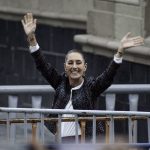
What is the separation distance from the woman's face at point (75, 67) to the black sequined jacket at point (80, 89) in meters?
0.06

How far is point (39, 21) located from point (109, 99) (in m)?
6.35

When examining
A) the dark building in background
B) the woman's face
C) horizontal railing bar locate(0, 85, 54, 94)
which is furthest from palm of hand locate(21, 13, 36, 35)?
the dark building in background

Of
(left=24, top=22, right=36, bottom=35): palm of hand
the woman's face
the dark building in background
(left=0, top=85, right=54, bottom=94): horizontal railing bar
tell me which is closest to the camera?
the woman's face

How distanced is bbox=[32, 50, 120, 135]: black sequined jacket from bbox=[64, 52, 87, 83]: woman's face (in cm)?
6

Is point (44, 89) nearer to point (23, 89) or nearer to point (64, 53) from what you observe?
point (23, 89)

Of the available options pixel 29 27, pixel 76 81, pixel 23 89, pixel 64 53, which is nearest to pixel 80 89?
pixel 76 81

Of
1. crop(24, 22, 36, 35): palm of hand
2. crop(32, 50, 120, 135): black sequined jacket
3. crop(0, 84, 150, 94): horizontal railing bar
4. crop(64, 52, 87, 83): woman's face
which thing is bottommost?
crop(32, 50, 120, 135): black sequined jacket

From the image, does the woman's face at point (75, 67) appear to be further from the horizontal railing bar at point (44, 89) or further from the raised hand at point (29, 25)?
the horizontal railing bar at point (44, 89)

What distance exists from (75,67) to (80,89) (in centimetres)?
17

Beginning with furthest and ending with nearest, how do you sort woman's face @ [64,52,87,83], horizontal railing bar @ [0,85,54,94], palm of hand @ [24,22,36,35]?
horizontal railing bar @ [0,85,54,94]
palm of hand @ [24,22,36,35]
woman's face @ [64,52,87,83]

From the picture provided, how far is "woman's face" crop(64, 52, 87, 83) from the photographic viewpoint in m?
7.94

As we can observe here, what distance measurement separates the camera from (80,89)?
7.89m

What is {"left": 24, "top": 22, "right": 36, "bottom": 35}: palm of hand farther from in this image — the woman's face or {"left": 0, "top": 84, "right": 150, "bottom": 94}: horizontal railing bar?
{"left": 0, "top": 84, "right": 150, "bottom": 94}: horizontal railing bar

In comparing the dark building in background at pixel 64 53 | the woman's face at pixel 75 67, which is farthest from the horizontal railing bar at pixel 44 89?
the dark building in background at pixel 64 53
